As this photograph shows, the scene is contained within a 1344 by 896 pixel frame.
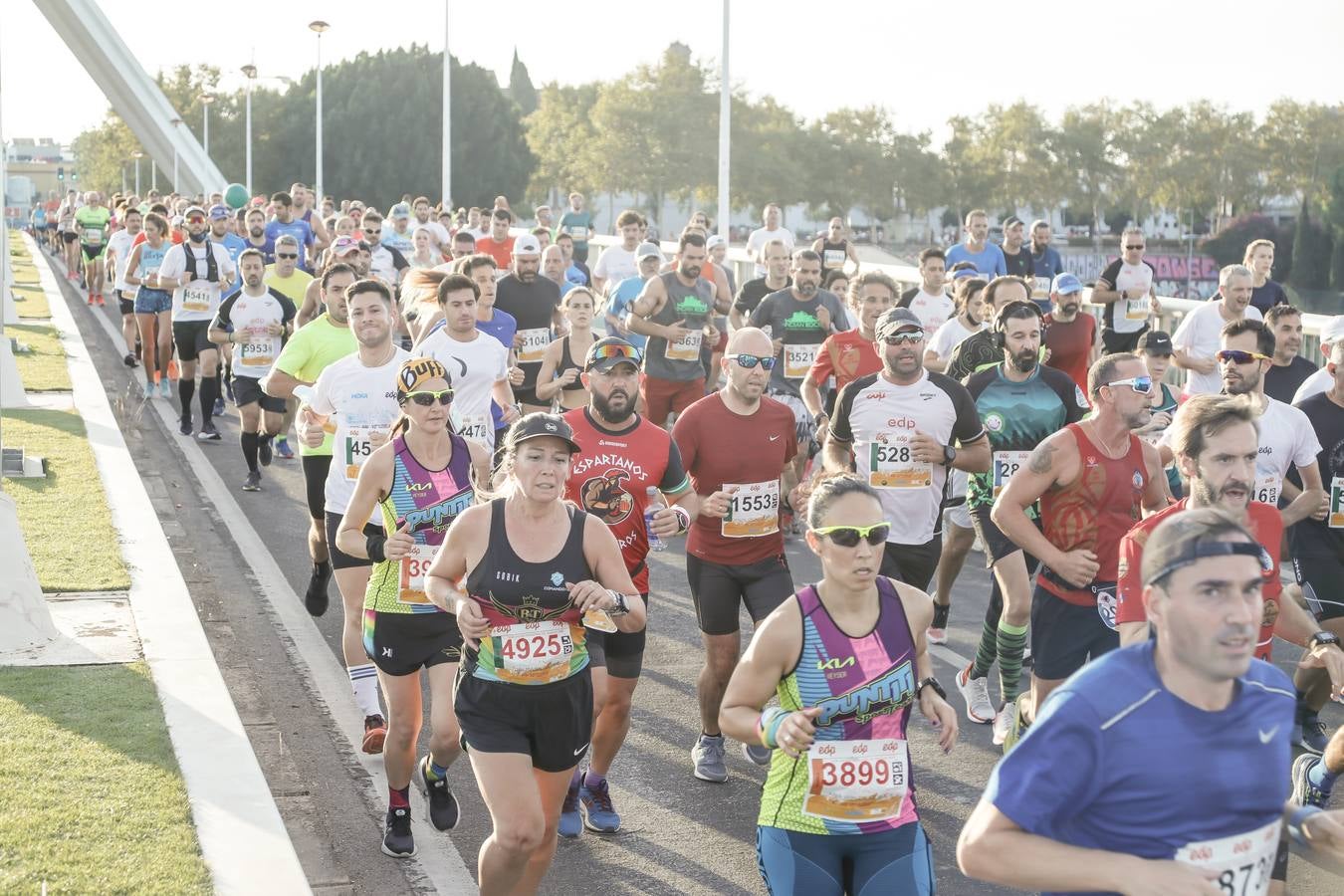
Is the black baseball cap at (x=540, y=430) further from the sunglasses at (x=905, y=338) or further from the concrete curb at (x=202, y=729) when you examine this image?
the sunglasses at (x=905, y=338)

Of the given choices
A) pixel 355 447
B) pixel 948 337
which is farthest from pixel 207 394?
pixel 355 447

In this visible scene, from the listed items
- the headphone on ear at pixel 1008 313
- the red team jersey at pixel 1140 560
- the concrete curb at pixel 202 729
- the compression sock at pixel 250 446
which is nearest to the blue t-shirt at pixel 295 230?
the compression sock at pixel 250 446

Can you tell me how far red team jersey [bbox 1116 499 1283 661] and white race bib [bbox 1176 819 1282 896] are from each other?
1.81 metres

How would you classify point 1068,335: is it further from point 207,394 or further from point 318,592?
point 207,394

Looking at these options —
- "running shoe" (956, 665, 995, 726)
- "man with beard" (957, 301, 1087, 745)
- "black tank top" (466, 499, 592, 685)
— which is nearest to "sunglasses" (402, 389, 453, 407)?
"black tank top" (466, 499, 592, 685)

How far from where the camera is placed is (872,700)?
190 inches

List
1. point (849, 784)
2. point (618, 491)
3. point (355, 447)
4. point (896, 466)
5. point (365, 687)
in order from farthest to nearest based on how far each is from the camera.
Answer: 1. point (355, 447)
2. point (896, 466)
3. point (365, 687)
4. point (618, 491)
5. point (849, 784)

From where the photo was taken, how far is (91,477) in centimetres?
1414

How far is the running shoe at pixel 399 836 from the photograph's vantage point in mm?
6625

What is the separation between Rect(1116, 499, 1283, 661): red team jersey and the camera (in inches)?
215

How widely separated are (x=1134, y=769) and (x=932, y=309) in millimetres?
11878

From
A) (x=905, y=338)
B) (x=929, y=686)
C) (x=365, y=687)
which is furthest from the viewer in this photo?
(x=905, y=338)

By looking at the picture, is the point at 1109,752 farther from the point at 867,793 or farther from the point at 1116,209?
the point at 1116,209

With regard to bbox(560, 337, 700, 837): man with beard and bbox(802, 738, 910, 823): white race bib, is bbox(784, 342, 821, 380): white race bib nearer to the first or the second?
bbox(560, 337, 700, 837): man with beard
